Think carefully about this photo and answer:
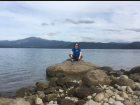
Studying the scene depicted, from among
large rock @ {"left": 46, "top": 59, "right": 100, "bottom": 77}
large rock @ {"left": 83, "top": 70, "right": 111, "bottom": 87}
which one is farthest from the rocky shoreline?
large rock @ {"left": 46, "top": 59, "right": 100, "bottom": 77}

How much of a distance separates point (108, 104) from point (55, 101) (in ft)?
9.56

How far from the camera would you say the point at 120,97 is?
19.6ft

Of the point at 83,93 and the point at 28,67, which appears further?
the point at 28,67

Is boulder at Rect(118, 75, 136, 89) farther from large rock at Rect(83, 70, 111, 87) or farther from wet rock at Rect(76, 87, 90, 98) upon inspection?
wet rock at Rect(76, 87, 90, 98)

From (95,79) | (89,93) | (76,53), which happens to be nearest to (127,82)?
(95,79)

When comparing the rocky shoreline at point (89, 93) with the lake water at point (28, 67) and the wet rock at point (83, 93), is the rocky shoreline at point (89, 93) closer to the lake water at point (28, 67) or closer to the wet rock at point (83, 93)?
the wet rock at point (83, 93)

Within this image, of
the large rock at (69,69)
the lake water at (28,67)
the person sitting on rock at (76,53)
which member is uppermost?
the person sitting on rock at (76,53)

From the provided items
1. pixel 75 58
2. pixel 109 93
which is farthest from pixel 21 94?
pixel 75 58

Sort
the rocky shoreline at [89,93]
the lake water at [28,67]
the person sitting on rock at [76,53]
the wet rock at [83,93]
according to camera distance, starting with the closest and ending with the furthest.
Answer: the rocky shoreline at [89,93], the wet rock at [83,93], the lake water at [28,67], the person sitting on rock at [76,53]

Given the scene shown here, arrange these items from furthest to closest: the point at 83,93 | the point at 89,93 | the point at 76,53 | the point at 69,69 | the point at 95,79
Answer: the point at 76,53, the point at 69,69, the point at 95,79, the point at 89,93, the point at 83,93

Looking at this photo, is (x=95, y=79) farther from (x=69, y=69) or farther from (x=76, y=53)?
(x=76, y=53)

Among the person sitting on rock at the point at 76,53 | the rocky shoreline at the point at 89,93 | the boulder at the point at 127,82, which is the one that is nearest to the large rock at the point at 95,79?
the rocky shoreline at the point at 89,93

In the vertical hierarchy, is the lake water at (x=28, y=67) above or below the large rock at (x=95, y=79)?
below

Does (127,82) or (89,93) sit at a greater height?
(127,82)
